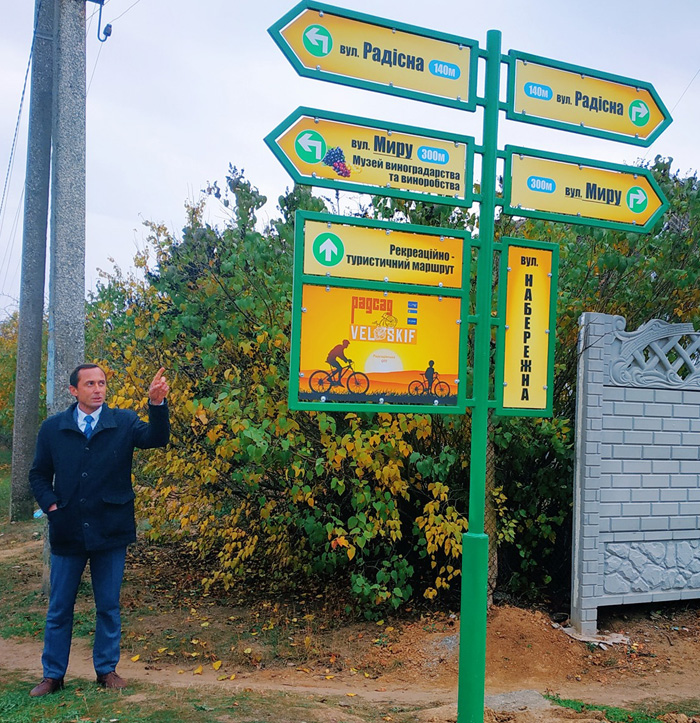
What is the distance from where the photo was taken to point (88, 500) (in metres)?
4.27

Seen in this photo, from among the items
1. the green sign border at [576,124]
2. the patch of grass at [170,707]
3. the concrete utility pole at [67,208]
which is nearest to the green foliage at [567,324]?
the green sign border at [576,124]

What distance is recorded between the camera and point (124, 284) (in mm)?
8086

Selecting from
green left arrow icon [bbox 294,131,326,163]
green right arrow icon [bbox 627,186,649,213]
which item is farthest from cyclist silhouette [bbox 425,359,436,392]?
green right arrow icon [bbox 627,186,649,213]

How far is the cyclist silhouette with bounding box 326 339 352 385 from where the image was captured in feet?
11.6

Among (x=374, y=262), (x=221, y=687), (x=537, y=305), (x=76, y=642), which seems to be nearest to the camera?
(x=374, y=262)

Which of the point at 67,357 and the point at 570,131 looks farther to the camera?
the point at 67,357

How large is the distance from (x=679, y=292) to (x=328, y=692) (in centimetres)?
469

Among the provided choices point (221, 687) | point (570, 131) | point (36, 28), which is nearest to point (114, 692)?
point (221, 687)

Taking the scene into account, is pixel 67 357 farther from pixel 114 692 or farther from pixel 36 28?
pixel 36 28

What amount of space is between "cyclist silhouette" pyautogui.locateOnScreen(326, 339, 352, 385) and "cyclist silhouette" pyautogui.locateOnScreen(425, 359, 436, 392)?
1.33ft

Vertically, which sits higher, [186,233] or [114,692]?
[186,233]

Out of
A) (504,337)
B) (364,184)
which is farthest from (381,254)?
(504,337)

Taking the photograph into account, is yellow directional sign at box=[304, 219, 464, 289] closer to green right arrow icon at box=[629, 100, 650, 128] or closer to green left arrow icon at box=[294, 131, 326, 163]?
green left arrow icon at box=[294, 131, 326, 163]

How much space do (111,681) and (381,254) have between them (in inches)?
118
